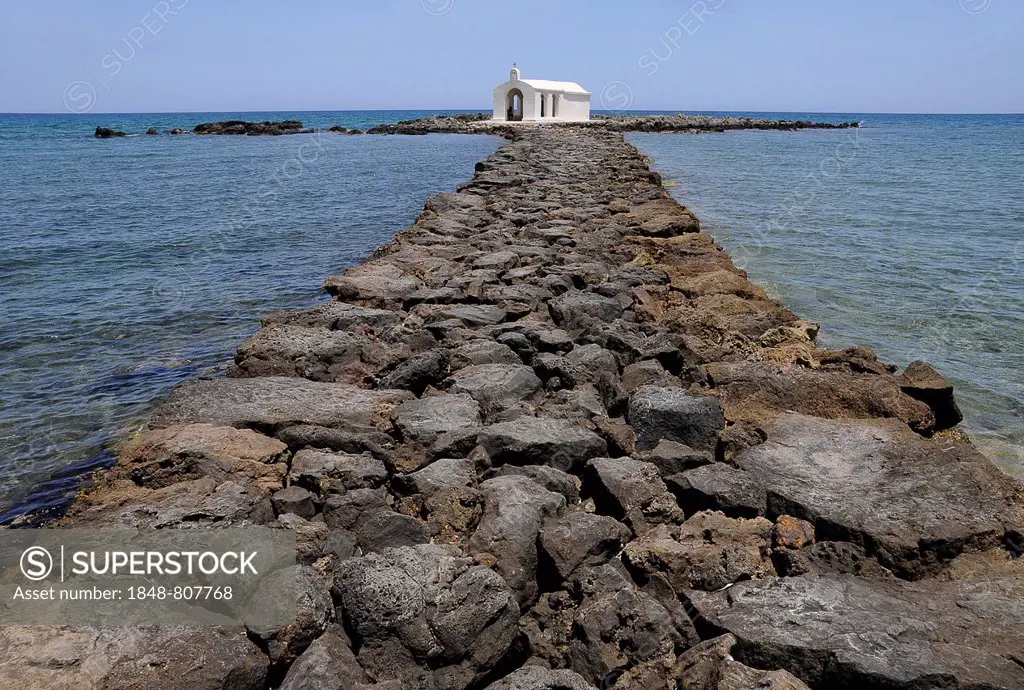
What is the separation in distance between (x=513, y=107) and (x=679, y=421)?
183 feet

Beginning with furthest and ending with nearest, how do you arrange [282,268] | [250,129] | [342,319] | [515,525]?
[250,129] → [282,268] → [342,319] → [515,525]

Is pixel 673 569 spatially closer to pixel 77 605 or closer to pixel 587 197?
pixel 77 605

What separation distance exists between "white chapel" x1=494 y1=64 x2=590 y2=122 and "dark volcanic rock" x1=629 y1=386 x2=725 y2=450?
51353 millimetres

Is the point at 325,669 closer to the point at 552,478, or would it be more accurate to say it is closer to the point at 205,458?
the point at 552,478

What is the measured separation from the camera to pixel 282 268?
11.2m

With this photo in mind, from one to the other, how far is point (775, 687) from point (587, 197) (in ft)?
43.1

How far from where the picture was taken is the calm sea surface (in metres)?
6.08

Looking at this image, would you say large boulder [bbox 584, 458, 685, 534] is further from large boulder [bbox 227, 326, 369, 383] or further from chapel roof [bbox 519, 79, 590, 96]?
chapel roof [bbox 519, 79, 590, 96]

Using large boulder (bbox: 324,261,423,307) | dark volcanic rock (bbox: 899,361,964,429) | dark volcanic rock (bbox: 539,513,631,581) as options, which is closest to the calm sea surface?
dark volcanic rock (bbox: 899,361,964,429)

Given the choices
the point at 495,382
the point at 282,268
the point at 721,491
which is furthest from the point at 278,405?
the point at 282,268

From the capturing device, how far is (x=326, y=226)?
14922 millimetres

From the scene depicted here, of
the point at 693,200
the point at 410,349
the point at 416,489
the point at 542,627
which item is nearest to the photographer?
the point at 542,627

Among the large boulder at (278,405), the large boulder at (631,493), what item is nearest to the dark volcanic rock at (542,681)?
the large boulder at (631,493)

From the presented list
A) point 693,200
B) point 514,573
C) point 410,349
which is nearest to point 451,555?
point 514,573
